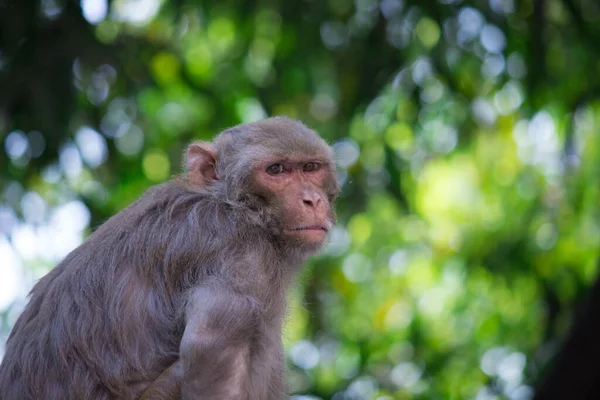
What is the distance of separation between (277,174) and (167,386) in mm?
1328

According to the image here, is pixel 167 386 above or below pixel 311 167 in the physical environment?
below

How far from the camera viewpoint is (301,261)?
5.20 meters

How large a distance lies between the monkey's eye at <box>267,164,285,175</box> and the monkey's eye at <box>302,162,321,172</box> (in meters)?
0.13

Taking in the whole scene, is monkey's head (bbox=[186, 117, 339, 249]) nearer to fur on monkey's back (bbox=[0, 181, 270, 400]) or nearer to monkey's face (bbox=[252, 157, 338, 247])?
monkey's face (bbox=[252, 157, 338, 247])

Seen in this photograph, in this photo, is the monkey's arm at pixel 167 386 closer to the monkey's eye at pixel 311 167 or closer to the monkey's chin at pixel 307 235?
the monkey's chin at pixel 307 235

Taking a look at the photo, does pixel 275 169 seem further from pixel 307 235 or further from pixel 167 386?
pixel 167 386

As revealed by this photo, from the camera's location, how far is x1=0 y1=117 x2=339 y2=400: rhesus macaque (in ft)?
14.7

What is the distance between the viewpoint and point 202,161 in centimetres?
544

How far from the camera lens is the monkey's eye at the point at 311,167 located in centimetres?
522

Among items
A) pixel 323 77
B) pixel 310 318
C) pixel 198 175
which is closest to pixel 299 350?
pixel 310 318

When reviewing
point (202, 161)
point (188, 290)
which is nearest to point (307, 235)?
point (188, 290)

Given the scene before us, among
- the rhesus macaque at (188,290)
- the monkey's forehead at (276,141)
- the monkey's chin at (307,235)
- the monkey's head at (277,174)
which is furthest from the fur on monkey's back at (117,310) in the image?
the monkey's forehead at (276,141)

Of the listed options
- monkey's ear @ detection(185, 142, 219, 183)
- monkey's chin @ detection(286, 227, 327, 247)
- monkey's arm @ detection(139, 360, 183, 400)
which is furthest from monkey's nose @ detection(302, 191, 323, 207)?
monkey's arm @ detection(139, 360, 183, 400)

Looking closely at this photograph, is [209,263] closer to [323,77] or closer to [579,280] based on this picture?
[323,77]
